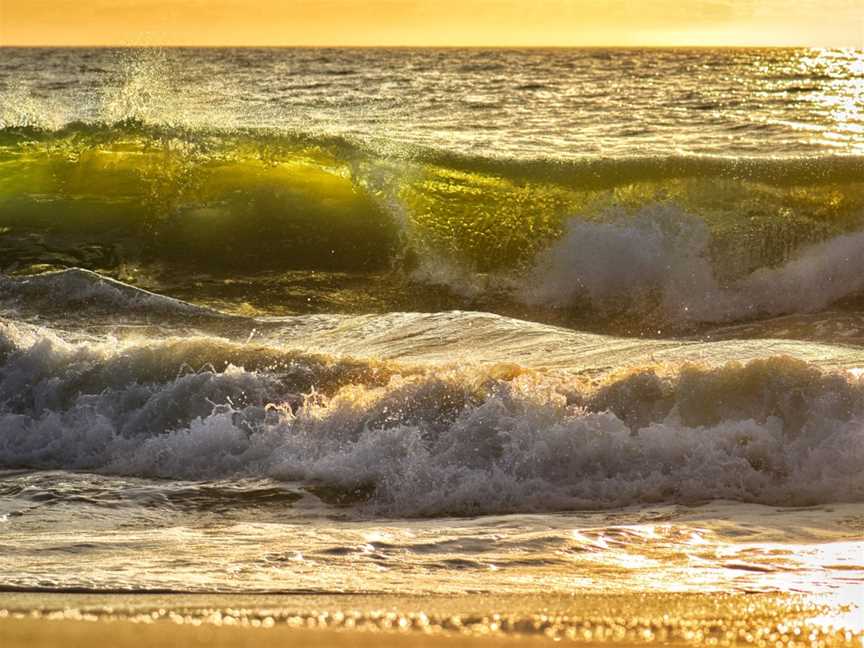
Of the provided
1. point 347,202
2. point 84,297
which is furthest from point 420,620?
point 347,202

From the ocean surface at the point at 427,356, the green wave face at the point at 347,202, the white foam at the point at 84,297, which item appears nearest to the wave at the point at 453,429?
the ocean surface at the point at 427,356

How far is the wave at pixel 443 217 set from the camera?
1332cm

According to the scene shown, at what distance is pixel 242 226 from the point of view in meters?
15.8

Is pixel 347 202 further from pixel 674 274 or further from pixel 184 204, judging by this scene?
pixel 674 274

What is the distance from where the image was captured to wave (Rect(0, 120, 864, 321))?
1332cm

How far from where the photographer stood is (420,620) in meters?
4.20

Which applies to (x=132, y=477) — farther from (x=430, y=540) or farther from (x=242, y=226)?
(x=242, y=226)

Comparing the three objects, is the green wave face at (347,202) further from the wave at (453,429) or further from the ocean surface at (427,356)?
the wave at (453,429)

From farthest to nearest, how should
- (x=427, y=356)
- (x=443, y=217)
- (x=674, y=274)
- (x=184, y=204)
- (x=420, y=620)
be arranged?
(x=184, y=204) → (x=443, y=217) → (x=674, y=274) → (x=427, y=356) → (x=420, y=620)

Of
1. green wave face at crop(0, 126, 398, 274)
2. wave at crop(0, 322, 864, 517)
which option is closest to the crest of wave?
green wave face at crop(0, 126, 398, 274)

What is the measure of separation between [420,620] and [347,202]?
39.8ft

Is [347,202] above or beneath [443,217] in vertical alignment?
above

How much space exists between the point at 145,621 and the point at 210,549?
3.97ft

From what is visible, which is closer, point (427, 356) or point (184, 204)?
point (427, 356)
